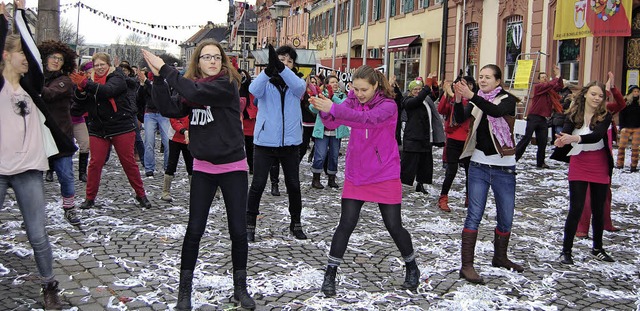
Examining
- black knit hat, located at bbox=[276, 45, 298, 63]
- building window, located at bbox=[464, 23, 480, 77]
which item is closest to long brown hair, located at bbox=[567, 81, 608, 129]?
black knit hat, located at bbox=[276, 45, 298, 63]

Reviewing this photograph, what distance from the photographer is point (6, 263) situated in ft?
17.4

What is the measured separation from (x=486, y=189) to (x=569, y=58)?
14.0 metres

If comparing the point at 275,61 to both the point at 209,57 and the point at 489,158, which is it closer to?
the point at 209,57

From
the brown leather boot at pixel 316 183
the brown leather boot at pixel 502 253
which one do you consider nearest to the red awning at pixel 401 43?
the brown leather boot at pixel 316 183

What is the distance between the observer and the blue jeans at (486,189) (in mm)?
5309

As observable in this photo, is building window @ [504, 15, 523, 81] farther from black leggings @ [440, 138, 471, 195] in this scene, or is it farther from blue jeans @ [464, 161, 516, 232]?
blue jeans @ [464, 161, 516, 232]

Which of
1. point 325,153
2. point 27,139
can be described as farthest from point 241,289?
point 325,153

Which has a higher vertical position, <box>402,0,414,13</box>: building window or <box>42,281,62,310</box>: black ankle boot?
<box>402,0,414,13</box>: building window

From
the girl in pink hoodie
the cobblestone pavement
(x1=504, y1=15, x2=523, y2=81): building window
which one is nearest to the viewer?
the cobblestone pavement

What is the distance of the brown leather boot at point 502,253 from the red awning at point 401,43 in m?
22.8

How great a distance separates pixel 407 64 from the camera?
2966cm

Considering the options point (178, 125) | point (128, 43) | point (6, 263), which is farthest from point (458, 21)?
point (128, 43)

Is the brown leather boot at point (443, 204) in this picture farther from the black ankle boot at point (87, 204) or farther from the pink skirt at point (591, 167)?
the black ankle boot at point (87, 204)

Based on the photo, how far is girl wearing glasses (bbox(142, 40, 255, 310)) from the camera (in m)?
4.31
